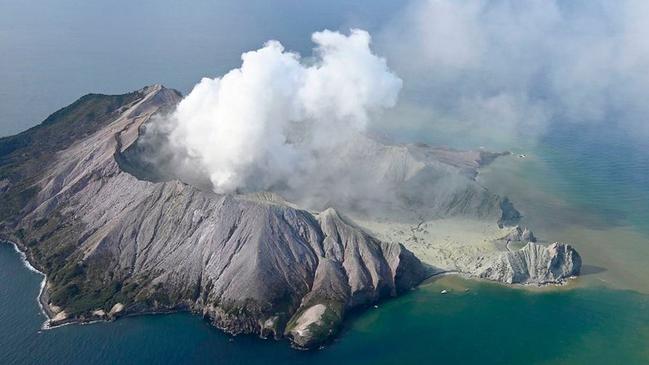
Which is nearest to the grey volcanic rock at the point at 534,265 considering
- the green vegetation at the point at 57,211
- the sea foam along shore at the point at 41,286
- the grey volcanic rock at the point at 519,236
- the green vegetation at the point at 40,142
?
the grey volcanic rock at the point at 519,236

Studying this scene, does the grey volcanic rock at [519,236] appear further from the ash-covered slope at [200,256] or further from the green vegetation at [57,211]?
the green vegetation at [57,211]

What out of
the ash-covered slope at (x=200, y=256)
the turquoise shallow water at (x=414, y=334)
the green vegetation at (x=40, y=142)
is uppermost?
the green vegetation at (x=40, y=142)

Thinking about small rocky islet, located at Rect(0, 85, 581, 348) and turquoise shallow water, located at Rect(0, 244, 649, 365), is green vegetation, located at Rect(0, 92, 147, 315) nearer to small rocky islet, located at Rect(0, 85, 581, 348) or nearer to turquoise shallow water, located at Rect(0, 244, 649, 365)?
small rocky islet, located at Rect(0, 85, 581, 348)

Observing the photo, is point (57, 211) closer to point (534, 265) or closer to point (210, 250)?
point (210, 250)

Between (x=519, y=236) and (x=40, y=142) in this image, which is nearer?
(x=519, y=236)

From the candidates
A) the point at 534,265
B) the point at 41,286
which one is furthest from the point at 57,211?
the point at 534,265

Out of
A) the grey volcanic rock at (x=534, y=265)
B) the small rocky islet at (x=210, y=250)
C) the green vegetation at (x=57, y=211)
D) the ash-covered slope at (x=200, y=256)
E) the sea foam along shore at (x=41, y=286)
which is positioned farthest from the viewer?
the grey volcanic rock at (x=534, y=265)

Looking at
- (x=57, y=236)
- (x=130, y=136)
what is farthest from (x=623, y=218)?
(x=57, y=236)
